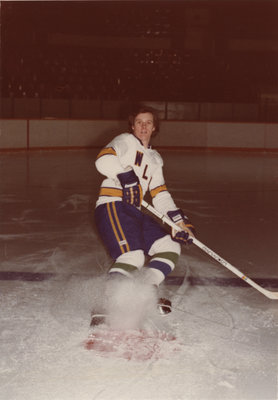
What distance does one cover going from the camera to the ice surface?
1.81 meters

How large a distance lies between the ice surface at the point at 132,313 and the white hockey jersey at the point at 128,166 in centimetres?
48

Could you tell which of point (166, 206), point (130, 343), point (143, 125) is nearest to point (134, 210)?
point (166, 206)

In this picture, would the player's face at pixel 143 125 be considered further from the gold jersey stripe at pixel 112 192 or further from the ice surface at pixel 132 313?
the ice surface at pixel 132 313

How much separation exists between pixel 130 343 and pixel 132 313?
289 mm

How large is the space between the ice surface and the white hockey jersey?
0.48 metres

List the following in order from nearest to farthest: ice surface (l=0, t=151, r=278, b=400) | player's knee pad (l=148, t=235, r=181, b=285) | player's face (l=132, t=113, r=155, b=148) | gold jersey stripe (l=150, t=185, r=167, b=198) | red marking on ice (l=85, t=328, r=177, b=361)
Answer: ice surface (l=0, t=151, r=278, b=400), red marking on ice (l=85, t=328, r=177, b=361), player's knee pad (l=148, t=235, r=181, b=285), player's face (l=132, t=113, r=155, b=148), gold jersey stripe (l=150, t=185, r=167, b=198)

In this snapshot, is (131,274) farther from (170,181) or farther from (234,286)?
(170,181)

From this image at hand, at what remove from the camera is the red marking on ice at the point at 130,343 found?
205 centimetres

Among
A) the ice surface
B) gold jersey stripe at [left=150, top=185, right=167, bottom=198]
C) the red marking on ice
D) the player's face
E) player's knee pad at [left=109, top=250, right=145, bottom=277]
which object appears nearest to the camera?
the ice surface

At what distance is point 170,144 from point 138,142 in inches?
370

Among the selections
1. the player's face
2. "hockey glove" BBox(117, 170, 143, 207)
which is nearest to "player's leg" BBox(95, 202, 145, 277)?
"hockey glove" BBox(117, 170, 143, 207)

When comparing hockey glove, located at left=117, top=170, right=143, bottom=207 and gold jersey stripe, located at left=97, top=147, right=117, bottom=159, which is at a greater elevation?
gold jersey stripe, located at left=97, top=147, right=117, bottom=159

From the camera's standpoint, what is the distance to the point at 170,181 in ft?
23.2

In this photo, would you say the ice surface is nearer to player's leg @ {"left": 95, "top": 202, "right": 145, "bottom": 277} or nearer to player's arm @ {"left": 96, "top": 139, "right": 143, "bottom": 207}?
player's leg @ {"left": 95, "top": 202, "right": 145, "bottom": 277}
